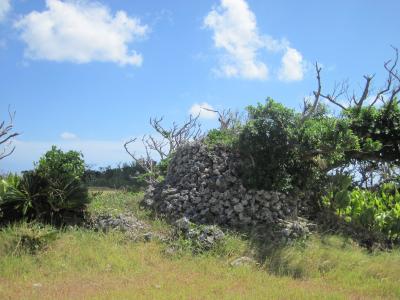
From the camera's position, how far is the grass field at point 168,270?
705 centimetres

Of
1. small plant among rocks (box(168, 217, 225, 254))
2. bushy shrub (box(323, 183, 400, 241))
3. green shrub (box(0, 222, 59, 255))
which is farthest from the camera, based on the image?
bushy shrub (box(323, 183, 400, 241))

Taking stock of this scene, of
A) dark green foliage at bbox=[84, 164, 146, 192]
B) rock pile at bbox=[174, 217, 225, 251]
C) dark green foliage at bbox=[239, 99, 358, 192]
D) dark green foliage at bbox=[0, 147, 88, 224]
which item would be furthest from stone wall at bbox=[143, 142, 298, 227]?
dark green foliage at bbox=[84, 164, 146, 192]

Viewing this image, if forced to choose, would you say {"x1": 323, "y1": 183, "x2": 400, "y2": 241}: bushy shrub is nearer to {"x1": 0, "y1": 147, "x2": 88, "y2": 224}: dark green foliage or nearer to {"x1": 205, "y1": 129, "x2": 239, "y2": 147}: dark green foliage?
{"x1": 205, "y1": 129, "x2": 239, "y2": 147}: dark green foliage

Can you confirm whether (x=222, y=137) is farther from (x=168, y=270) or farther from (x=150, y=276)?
(x=150, y=276)

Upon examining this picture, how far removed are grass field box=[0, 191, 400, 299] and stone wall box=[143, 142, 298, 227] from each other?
0.71m

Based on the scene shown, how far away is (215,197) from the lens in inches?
427

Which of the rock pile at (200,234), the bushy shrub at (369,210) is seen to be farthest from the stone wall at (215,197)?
the bushy shrub at (369,210)

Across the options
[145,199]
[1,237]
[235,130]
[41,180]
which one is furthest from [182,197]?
[1,237]

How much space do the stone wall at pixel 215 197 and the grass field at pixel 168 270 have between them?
0.71 metres

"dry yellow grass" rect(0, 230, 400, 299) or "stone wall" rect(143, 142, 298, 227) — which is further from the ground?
"stone wall" rect(143, 142, 298, 227)

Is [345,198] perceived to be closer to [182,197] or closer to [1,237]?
[182,197]

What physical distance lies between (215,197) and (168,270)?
2935mm

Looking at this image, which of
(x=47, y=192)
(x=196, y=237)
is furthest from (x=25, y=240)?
(x=196, y=237)

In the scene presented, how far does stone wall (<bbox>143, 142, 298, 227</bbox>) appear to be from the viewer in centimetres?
1064
